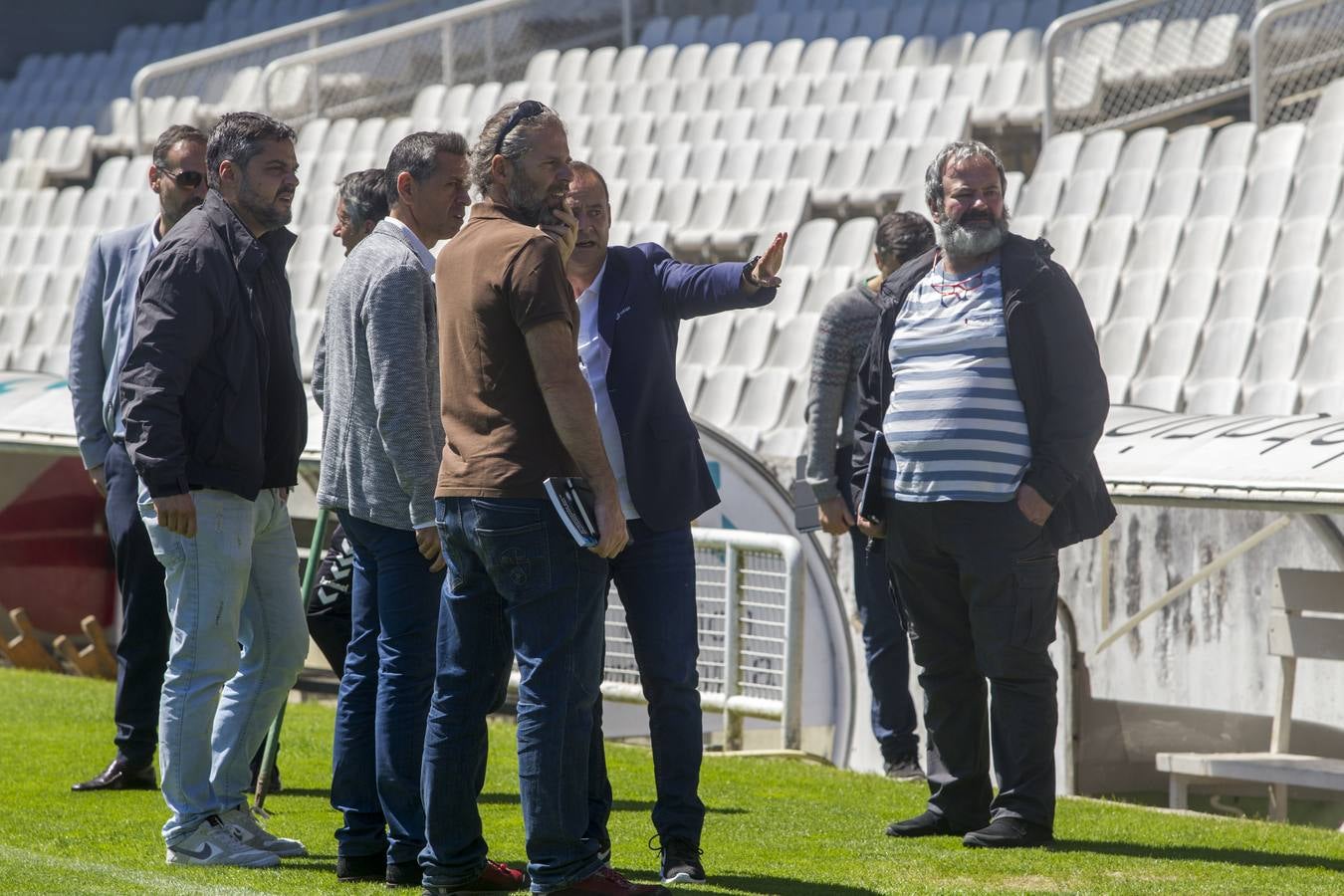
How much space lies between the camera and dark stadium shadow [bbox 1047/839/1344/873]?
4.48 m

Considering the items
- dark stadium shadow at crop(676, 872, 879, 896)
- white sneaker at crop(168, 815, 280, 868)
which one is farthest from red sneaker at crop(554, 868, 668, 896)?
white sneaker at crop(168, 815, 280, 868)

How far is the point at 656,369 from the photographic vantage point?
4.14m

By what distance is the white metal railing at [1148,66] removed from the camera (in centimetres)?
1159

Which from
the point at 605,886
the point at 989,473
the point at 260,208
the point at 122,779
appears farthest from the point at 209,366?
the point at 989,473

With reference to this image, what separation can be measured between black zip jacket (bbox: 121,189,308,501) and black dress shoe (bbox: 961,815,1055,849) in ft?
6.33

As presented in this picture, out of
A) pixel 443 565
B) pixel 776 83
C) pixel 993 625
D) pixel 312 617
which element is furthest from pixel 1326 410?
pixel 776 83

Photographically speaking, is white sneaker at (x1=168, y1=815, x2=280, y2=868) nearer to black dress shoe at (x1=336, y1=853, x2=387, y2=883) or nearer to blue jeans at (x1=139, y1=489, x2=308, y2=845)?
blue jeans at (x1=139, y1=489, x2=308, y2=845)

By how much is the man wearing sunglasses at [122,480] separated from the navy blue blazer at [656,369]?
1718 millimetres

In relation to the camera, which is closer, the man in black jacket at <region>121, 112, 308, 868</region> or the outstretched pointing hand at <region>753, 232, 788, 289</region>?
the outstretched pointing hand at <region>753, 232, 788, 289</region>

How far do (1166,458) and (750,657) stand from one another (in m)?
1.86

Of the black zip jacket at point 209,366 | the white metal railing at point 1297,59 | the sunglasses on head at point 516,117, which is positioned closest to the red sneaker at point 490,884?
the black zip jacket at point 209,366

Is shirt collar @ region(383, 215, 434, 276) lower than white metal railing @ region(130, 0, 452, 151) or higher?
lower

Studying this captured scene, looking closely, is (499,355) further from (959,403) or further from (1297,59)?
(1297,59)

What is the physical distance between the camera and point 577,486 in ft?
11.4
